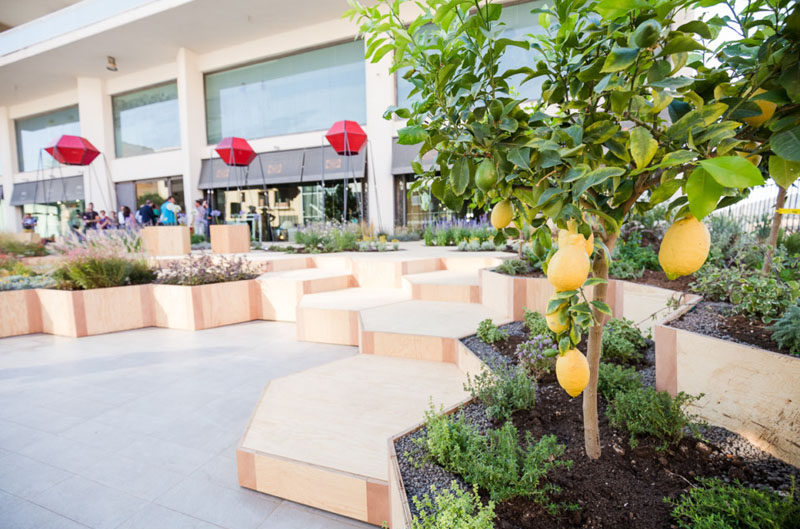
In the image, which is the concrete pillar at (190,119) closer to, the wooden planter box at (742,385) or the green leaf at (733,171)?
Answer: the wooden planter box at (742,385)

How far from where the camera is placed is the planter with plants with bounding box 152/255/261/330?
15.2 feet

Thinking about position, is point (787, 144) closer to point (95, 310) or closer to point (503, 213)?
point (503, 213)

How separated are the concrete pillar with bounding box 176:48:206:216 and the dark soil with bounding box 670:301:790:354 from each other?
1454 centimetres

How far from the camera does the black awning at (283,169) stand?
39.4 feet

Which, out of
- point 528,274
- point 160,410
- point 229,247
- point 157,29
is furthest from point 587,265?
point 157,29

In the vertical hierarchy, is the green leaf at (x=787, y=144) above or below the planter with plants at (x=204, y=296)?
above

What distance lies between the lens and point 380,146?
11523mm

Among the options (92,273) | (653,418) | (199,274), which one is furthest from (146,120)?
(653,418)

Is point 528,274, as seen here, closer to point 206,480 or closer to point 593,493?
point 593,493

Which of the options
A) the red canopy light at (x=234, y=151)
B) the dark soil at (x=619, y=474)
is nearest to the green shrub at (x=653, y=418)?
the dark soil at (x=619, y=474)

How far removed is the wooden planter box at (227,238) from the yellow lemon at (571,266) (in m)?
8.08

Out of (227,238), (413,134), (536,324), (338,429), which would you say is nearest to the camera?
(413,134)

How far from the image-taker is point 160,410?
2.62 m

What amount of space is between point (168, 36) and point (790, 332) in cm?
1603
